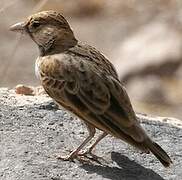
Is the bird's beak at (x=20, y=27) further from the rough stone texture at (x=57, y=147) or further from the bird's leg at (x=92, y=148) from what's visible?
the bird's leg at (x=92, y=148)

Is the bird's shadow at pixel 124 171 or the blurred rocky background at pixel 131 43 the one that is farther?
the blurred rocky background at pixel 131 43

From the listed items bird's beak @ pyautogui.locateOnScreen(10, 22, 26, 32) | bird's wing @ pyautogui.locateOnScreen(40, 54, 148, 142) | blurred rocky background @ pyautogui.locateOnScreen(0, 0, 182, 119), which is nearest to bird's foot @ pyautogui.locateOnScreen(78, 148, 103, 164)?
bird's wing @ pyautogui.locateOnScreen(40, 54, 148, 142)

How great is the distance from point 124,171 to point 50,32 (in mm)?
1514

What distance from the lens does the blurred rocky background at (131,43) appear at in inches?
609

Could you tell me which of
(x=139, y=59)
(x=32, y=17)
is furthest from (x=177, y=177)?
(x=139, y=59)

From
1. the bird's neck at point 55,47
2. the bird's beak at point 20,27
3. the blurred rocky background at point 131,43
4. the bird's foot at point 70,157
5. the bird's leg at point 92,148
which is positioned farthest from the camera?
the blurred rocky background at point 131,43

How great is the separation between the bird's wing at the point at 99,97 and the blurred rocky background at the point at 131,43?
5.62 meters

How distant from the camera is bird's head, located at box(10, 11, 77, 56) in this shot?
29.4 ft

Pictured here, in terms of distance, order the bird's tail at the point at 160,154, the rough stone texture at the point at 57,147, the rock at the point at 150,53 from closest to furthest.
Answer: the bird's tail at the point at 160,154
the rough stone texture at the point at 57,147
the rock at the point at 150,53

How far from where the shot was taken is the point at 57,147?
864 cm

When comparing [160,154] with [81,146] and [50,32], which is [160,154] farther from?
[50,32]

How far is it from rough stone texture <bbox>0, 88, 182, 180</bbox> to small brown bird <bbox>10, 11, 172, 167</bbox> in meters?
0.23

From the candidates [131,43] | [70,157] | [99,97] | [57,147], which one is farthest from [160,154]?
[131,43]

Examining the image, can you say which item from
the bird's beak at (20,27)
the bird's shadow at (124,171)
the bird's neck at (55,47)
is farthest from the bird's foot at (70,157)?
the bird's beak at (20,27)
